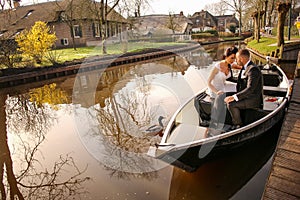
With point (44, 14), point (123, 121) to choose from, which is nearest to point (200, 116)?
point (123, 121)

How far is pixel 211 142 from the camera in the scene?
3.80 m

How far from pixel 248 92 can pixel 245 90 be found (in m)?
0.07

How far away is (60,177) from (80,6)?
24123 mm

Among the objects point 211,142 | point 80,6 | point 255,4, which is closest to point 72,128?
point 211,142

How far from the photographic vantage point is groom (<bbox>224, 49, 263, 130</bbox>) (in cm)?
423

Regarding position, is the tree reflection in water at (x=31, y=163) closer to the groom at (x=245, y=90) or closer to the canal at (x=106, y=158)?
the canal at (x=106, y=158)

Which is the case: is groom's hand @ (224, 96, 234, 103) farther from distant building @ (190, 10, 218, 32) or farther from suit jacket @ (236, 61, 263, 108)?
distant building @ (190, 10, 218, 32)

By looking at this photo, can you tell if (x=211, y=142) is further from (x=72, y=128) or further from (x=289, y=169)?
(x=72, y=128)

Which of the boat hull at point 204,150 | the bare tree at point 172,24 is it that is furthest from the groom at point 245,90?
the bare tree at point 172,24

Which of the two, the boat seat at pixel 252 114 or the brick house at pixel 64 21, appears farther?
the brick house at pixel 64 21

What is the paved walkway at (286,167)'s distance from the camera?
2.72 meters

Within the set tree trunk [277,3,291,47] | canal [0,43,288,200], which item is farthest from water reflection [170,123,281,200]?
tree trunk [277,3,291,47]

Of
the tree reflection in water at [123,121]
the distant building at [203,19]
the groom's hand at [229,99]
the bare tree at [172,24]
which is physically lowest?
the tree reflection in water at [123,121]

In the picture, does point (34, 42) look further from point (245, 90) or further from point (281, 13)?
point (281, 13)
